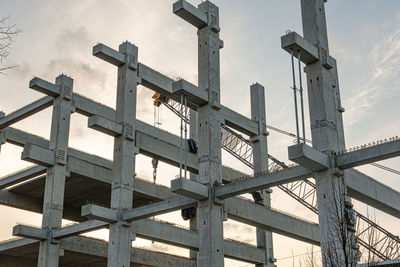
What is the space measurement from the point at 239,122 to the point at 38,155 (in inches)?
702

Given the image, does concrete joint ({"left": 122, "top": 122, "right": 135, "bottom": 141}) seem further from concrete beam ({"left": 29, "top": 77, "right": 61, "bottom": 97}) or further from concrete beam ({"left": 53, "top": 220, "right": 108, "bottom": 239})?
concrete beam ({"left": 29, "top": 77, "right": 61, "bottom": 97})

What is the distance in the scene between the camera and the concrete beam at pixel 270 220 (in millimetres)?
35344

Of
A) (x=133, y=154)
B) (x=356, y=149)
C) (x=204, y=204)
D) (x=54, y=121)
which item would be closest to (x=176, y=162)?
(x=133, y=154)

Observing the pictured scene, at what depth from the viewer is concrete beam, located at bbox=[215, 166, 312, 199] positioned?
2901cm

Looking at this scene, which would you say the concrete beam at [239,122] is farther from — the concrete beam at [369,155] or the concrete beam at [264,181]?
the concrete beam at [369,155]

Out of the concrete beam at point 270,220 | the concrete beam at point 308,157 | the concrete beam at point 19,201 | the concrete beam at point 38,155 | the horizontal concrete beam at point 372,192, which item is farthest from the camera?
the concrete beam at point 19,201

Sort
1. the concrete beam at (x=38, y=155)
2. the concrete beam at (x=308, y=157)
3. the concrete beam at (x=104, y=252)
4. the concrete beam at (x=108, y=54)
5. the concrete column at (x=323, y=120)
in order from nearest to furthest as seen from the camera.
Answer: the concrete beam at (x=308, y=157) < the concrete column at (x=323, y=120) < the concrete beam at (x=108, y=54) < the concrete beam at (x=38, y=155) < the concrete beam at (x=104, y=252)

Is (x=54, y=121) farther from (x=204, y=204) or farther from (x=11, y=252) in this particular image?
(x=204, y=204)

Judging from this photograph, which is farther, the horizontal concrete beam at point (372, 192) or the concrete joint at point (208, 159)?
the concrete joint at point (208, 159)

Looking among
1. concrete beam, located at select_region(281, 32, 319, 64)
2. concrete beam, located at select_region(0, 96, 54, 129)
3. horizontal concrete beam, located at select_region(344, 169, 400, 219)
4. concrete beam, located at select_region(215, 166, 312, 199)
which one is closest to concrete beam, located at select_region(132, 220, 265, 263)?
concrete beam, located at select_region(215, 166, 312, 199)

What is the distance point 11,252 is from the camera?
49000mm

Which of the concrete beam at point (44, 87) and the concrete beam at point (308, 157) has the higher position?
the concrete beam at point (44, 87)

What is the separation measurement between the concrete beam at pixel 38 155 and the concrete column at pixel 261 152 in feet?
60.3

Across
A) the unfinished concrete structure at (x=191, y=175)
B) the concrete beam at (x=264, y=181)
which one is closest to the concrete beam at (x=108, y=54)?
the unfinished concrete structure at (x=191, y=175)
